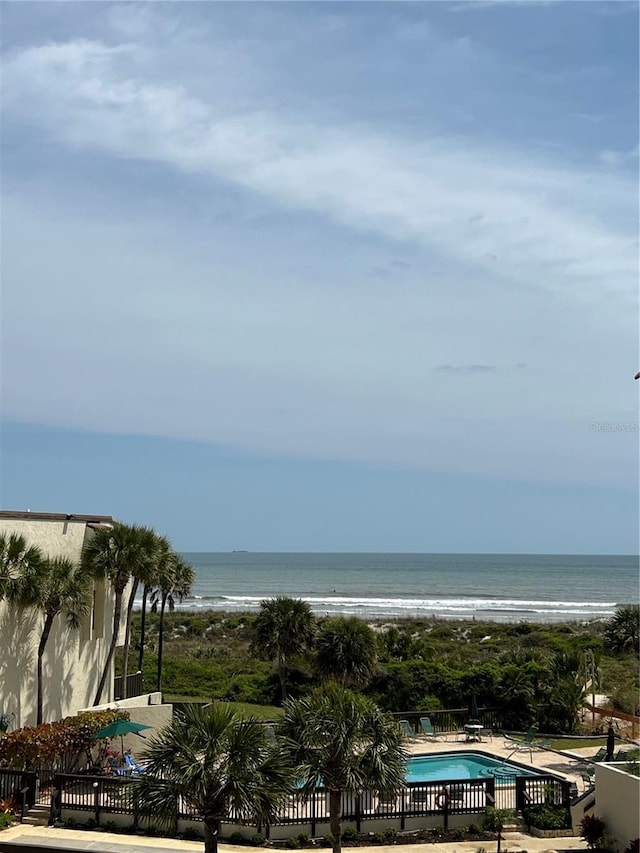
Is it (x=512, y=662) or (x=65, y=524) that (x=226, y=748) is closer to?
(x=65, y=524)

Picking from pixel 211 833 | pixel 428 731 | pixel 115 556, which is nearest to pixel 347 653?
pixel 428 731

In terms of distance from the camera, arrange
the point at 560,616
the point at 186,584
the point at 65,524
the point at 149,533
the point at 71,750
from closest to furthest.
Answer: the point at 71,750
the point at 65,524
the point at 149,533
the point at 186,584
the point at 560,616

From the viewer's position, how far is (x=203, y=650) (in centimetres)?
5169

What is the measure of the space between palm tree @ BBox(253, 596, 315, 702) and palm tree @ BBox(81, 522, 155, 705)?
745cm

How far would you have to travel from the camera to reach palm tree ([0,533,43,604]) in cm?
2406

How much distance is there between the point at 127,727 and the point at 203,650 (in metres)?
28.5

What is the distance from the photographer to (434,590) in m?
138

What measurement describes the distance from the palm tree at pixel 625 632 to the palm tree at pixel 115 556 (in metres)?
16.5

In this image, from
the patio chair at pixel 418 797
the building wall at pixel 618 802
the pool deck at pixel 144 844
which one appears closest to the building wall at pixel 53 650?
the pool deck at pixel 144 844

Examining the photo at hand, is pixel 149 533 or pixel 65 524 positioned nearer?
pixel 65 524

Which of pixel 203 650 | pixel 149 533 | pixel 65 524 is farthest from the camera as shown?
pixel 203 650

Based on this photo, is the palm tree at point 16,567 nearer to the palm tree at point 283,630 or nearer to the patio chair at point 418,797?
the patio chair at point 418,797

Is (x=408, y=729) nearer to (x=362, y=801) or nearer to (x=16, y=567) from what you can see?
(x=362, y=801)

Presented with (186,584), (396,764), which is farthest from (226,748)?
(186,584)
